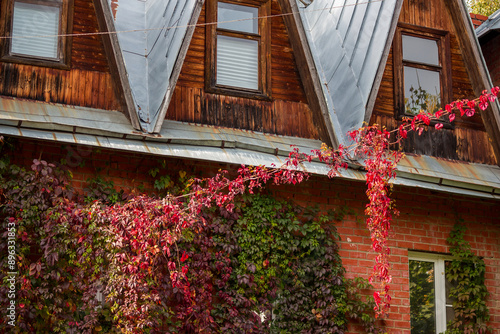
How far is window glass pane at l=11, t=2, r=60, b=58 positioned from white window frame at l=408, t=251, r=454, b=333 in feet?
18.2

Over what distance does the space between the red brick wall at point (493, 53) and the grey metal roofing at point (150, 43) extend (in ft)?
18.3

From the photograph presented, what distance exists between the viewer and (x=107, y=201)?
8.49 metres

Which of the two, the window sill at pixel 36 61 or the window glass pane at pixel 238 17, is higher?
the window glass pane at pixel 238 17

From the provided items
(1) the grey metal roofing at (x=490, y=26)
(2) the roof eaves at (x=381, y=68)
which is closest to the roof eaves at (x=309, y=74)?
(2) the roof eaves at (x=381, y=68)

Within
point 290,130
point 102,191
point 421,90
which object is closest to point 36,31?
point 102,191

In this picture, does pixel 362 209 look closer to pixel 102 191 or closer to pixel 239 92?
pixel 239 92

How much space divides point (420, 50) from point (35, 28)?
5612 mm

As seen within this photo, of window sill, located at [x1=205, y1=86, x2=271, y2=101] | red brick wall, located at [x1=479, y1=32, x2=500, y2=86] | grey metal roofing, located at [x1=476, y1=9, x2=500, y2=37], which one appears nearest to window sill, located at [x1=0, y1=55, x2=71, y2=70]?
window sill, located at [x1=205, y1=86, x2=271, y2=101]

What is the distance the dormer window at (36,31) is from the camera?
8781 mm

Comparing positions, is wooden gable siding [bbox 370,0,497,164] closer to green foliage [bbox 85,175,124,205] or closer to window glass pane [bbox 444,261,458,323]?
window glass pane [bbox 444,261,458,323]

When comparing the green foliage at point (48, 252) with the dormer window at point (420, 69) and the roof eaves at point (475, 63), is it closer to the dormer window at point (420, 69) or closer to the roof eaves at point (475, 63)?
the dormer window at point (420, 69)

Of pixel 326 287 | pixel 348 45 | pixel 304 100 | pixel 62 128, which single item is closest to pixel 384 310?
pixel 326 287

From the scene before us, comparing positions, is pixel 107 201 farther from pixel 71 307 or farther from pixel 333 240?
pixel 333 240

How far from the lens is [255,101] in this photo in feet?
32.0
